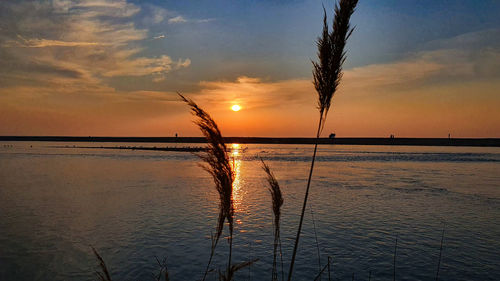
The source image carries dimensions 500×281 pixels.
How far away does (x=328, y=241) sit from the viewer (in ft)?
27.5

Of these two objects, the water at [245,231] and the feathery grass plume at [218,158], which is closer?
the feathery grass plume at [218,158]

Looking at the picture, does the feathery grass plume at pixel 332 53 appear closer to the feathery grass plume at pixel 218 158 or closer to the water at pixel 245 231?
the feathery grass plume at pixel 218 158

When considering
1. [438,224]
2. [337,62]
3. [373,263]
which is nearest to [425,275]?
[373,263]

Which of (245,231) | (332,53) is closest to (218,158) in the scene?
(332,53)

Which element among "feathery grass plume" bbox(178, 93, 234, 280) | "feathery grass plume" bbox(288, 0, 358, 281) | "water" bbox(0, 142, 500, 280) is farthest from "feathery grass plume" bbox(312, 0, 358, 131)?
"water" bbox(0, 142, 500, 280)

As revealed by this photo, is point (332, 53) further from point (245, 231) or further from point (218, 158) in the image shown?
point (245, 231)

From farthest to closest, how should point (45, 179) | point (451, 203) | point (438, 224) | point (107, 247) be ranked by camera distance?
point (45, 179) < point (451, 203) < point (438, 224) < point (107, 247)

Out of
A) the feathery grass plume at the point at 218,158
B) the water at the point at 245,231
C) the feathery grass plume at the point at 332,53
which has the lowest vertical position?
the water at the point at 245,231

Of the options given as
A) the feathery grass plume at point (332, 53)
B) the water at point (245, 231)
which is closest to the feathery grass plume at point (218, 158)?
the feathery grass plume at point (332, 53)

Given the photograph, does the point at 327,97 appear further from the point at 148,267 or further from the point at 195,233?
the point at 195,233

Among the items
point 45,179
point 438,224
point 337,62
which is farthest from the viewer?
point 45,179

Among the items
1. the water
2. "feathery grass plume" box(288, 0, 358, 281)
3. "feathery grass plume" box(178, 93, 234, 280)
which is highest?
"feathery grass plume" box(288, 0, 358, 281)

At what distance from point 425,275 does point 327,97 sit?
18.6 feet

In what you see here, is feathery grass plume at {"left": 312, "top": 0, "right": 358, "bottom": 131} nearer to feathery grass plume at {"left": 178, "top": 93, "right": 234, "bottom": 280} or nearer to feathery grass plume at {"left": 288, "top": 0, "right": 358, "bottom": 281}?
feathery grass plume at {"left": 288, "top": 0, "right": 358, "bottom": 281}
